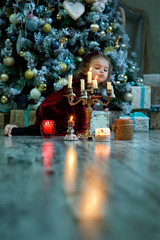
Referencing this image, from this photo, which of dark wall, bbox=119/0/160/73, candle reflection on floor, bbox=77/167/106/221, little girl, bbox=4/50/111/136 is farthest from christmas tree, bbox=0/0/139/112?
candle reflection on floor, bbox=77/167/106/221

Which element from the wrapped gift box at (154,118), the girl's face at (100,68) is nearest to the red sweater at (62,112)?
the girl's face at (100,68)

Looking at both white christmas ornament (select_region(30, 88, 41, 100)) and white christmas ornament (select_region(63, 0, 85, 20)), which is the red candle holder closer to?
white christmas ornament (select_region(30, 88, 41, 100))

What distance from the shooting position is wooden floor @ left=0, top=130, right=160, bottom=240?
0.60 meters

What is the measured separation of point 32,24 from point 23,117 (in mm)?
1023

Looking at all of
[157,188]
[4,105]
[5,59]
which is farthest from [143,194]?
[4,105]

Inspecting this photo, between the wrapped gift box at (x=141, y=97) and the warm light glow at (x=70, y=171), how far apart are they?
7.83 ft

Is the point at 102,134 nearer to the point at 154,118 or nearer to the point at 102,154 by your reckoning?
the point at 102,154

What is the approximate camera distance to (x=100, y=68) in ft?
8.79

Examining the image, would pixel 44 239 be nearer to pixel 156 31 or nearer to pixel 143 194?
pixel 143 194

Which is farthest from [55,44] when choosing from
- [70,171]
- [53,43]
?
[70,171]

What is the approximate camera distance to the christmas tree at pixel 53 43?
136 inches

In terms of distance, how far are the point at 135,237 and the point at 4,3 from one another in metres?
4.00

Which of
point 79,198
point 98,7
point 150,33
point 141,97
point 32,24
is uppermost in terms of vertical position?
point 150,33

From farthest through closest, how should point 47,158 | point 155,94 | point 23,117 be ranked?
point 155,94 → point 23,117 → point 47,158
